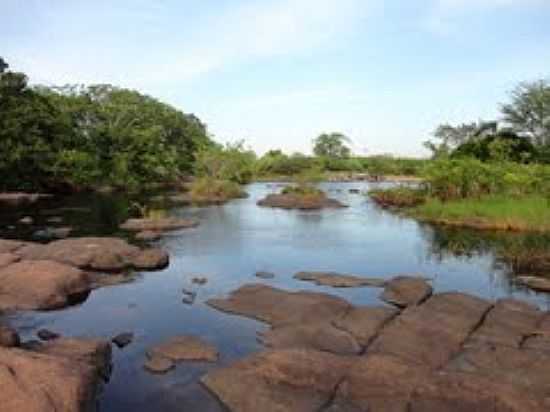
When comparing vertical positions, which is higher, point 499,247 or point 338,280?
point 499,247

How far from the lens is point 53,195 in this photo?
50781 mm

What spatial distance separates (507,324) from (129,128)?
189ft

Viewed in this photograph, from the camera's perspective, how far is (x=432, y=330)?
12.3 metres

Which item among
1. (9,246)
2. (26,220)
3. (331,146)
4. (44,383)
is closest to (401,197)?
(26,220)

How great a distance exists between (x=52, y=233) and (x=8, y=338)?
17650 millimetres

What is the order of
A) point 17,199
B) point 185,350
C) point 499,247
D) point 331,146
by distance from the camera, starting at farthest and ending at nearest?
1. point 331,146
2. point 17,199
3. point 499,247
4. point 185,350

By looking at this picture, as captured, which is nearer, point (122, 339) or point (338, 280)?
point (122, 339)

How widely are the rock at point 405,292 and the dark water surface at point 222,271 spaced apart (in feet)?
1.46

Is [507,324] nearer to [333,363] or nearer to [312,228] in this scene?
[333,363]

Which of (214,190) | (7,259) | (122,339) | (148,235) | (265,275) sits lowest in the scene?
(122,339)

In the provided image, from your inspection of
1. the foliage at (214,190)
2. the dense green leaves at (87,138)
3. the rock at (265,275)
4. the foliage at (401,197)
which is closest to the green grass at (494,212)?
the foliage at (401,197)

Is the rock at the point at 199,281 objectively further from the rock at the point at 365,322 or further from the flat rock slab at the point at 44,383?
the flat rock slab at the point at 44,383

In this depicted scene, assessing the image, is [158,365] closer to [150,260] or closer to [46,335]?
[46,335]

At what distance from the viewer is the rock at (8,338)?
10289 millimetres
